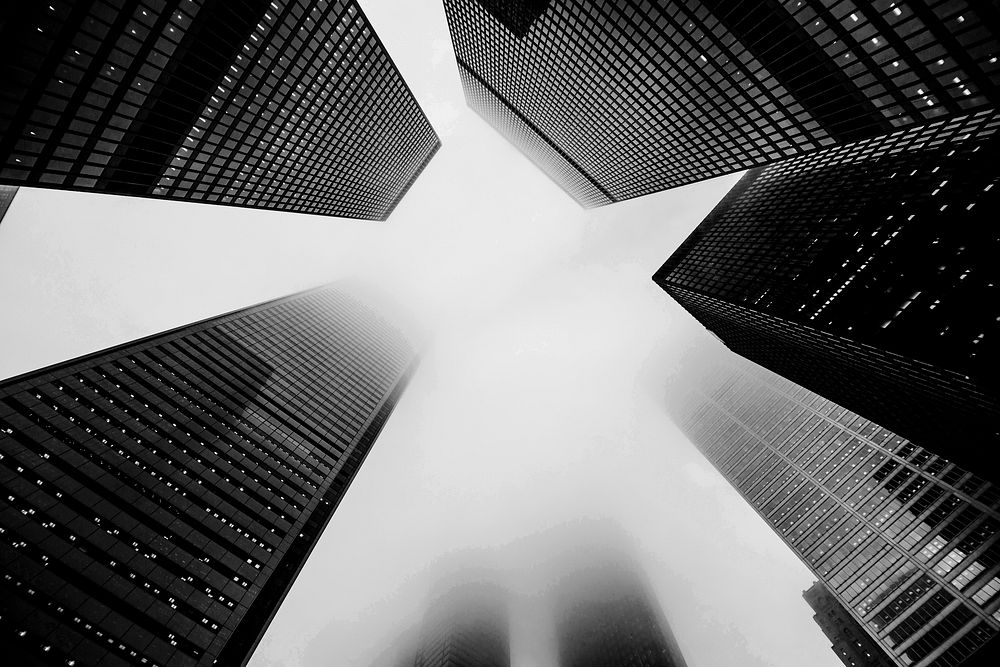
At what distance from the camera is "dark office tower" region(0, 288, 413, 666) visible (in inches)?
1750

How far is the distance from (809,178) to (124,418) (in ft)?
421

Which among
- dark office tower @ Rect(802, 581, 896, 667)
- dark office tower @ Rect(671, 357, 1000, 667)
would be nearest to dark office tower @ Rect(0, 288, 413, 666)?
dark office tower @ Rect(671, 357, 1000, 667)

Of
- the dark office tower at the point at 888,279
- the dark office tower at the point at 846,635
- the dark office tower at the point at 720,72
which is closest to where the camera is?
the dark office tower at the point at 720,72

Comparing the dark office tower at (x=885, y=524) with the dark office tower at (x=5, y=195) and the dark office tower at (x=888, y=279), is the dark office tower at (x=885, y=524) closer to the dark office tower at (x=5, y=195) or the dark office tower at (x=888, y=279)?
the dark office tower at (x=888, y=279)

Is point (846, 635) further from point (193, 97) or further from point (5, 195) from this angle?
point (5, 195)

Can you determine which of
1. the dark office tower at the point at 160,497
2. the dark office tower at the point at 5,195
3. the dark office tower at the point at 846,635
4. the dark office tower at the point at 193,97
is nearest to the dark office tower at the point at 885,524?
the dark office tower at the point at 846,635

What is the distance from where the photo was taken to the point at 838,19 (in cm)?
4178

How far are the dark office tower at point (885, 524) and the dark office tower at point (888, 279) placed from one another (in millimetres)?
25347

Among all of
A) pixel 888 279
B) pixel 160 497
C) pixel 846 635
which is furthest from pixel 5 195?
pixel 846 635

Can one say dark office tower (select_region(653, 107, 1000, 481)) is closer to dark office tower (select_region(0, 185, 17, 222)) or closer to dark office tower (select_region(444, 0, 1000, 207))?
dark office tower (select_region(444, 0, 1000, 207))

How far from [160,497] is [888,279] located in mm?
104819

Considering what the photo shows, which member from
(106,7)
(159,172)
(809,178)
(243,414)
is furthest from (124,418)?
(809,178)

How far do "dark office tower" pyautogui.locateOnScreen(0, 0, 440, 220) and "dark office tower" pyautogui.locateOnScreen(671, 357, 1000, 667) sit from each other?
117837 mm

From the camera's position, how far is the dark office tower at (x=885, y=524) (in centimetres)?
8694
